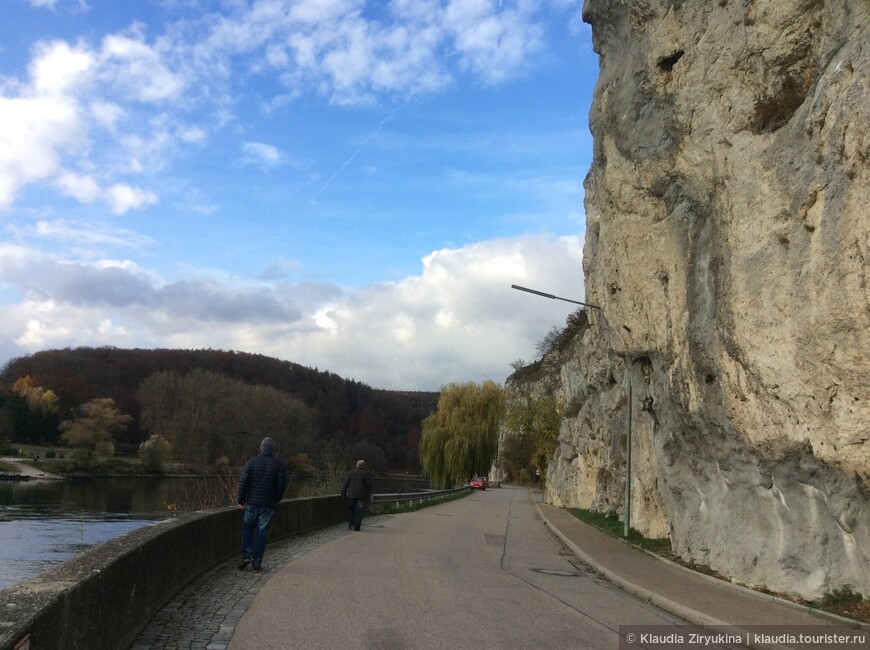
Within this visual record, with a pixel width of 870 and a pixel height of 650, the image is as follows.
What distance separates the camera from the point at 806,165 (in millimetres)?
9086

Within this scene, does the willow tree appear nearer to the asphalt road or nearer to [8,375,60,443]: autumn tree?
the asphalt road

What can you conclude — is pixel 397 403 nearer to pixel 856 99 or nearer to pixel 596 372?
pixel 596 372

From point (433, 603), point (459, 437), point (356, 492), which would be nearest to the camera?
point (433, 603)

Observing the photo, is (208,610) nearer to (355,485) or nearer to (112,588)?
(112,588)

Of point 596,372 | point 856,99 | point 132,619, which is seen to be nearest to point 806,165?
point 856,99

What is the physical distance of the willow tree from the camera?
185 feet

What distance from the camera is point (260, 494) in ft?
33.5

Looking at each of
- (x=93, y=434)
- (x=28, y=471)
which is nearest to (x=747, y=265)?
(x=28, y=471)

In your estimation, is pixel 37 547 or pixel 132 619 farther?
pixel 37 547

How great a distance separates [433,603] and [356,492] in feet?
31.1

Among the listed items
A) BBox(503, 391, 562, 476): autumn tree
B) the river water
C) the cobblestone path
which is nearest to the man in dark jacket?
the cobblestone path

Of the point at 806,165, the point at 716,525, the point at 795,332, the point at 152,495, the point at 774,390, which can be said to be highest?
the point at 806,165

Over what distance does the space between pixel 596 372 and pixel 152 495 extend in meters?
32.3

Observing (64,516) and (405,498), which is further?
(64,516)
